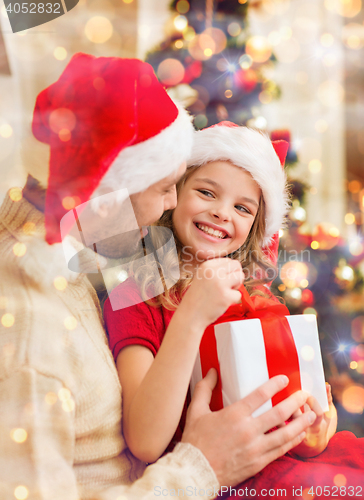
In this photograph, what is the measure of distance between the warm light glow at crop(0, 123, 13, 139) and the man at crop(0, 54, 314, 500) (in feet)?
0.36

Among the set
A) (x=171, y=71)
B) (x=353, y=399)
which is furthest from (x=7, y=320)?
(x=353, y=399)

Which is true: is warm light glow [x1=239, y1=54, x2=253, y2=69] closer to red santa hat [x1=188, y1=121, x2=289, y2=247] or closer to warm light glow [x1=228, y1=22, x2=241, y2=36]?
warm light glow [x1=228, y1=22, x2=241, y2=36]

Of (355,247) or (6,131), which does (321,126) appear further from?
(6,131)

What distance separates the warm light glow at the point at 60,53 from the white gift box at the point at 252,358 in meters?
0.76

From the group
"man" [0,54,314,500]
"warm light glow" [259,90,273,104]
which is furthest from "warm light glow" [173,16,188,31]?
"man" [0,54,314,500]

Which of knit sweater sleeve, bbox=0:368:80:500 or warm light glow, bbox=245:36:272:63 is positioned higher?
warm light glow, bbox=245:36:272:63

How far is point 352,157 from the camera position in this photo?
1252 millimetres

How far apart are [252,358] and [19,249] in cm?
43

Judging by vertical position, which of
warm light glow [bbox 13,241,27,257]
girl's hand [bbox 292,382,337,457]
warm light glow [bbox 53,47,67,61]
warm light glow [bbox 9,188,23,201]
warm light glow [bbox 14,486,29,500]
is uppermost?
warm light glow [bbox 53,47,67,61]

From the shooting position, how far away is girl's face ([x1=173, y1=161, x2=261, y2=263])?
0.83m

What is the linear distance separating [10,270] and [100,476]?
0.37 m

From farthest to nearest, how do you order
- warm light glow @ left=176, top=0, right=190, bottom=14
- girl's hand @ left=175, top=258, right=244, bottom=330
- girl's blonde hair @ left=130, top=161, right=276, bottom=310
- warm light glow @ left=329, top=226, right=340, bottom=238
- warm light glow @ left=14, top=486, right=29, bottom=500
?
1. warm light glow @ left=329, top=226, right=340, bottom=238
2. warm light glow @ left=176, top=0, right=190, bottom=14
3. girl's blonde hair @ left=130, top=161, right=276, bottom=310
4. girl's hand @ left=175, top=258, right=244, bottom=330
5. warm light glow @ left=14, top=486, right=29, bottom=500

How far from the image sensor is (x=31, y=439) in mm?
485

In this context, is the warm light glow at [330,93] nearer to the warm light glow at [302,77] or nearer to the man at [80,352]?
the warm light glow at [302,77]
